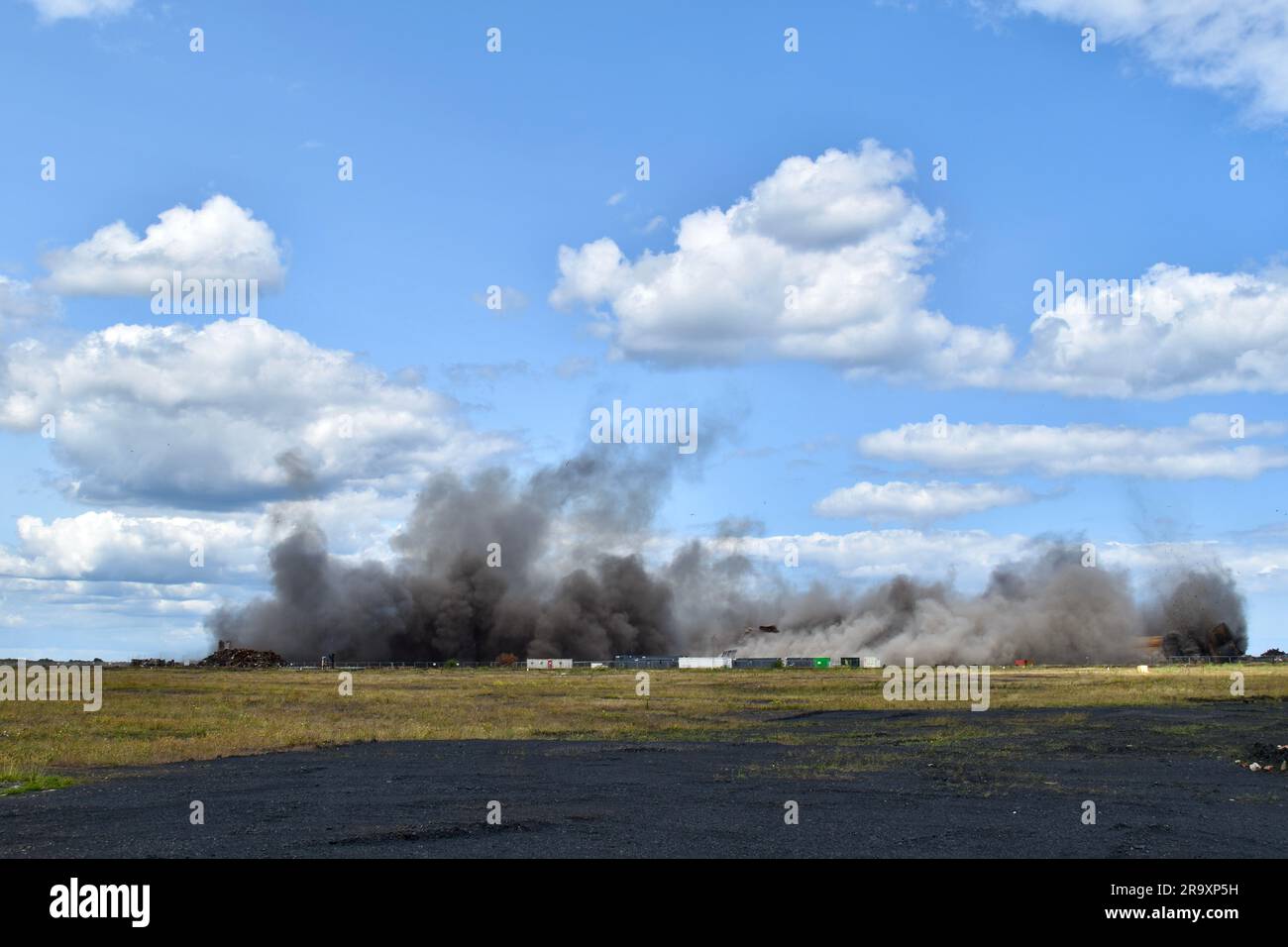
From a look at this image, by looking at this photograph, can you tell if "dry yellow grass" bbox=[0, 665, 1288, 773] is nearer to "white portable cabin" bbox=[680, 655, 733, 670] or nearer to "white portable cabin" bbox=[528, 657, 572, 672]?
"white portable cabin" bbox=[528, 657, 572, 672]

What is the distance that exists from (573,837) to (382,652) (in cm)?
14245

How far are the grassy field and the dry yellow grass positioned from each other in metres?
0.10

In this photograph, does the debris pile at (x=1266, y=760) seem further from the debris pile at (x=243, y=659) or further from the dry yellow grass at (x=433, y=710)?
the debris pile at (x=243, y=659)

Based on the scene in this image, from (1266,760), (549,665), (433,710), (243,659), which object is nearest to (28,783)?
(433,710)

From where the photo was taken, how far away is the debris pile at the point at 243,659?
141375 mm

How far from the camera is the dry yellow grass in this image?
42219 mm

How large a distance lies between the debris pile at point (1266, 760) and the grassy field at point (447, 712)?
1009 centimetres

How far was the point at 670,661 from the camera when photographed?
15325 centimetres

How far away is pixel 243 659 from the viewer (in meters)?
142

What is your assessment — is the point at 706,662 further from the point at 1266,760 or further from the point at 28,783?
the point at 28,783

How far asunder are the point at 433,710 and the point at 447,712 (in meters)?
1.67

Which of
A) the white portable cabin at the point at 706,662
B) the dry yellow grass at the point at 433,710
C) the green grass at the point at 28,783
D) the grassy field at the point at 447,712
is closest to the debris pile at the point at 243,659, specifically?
the grassy field at the point at 447,712

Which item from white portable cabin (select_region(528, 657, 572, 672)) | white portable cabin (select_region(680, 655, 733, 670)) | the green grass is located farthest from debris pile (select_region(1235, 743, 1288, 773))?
white portable cabin (select_region(680, 655, 733, 670))
